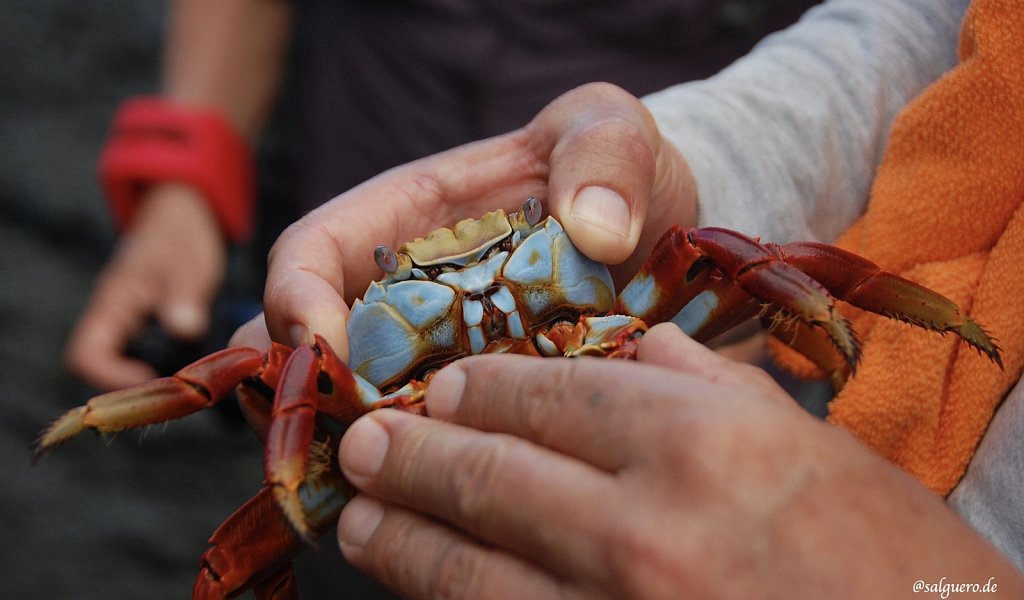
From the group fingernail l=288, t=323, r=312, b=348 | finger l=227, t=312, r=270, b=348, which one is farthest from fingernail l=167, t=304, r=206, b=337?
fingernail l=288, t=323, r=312, b=348

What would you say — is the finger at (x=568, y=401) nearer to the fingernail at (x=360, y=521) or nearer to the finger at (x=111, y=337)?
the fingernail at (x=360, y=521)

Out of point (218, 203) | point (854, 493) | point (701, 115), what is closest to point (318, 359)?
point (854, 493)

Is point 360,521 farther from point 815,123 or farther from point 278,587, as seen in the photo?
point 815,123

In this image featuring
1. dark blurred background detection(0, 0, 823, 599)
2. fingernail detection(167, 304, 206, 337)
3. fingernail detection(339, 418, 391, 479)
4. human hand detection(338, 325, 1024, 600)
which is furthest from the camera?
dark blurred background detection(0, 0, 823, 599)

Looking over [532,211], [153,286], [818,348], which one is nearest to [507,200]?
[532,211]

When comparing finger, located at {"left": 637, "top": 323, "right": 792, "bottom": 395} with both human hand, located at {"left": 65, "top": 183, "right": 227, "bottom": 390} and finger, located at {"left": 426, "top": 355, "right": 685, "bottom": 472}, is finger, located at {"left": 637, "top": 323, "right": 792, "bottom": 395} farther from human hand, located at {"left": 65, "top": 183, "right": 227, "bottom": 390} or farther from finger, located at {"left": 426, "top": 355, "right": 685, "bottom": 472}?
human hand, located at {"left": 65, "top": 183, "right": 227, "bottom": 390}

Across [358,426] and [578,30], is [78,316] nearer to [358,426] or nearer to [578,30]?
[578,30]
